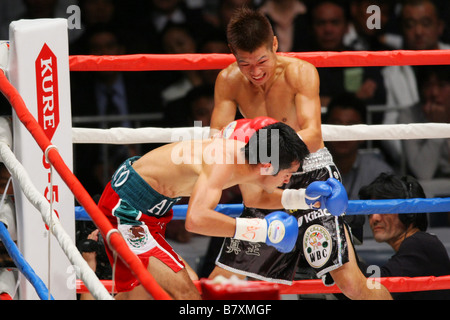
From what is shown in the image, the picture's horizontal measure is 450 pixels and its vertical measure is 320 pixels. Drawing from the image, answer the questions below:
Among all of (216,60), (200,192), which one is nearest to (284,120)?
(216,60)

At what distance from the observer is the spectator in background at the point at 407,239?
2.95m

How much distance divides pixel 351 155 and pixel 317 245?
1390mm

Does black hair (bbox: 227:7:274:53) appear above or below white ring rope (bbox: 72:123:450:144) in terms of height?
above

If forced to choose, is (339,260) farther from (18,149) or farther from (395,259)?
(18,149)

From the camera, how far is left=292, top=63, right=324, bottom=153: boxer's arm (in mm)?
2396

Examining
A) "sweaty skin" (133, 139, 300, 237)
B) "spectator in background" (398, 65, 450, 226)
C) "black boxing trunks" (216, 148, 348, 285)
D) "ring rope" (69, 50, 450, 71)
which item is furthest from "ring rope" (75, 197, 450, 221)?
"spectator in background" (398, 65, 450, 226)

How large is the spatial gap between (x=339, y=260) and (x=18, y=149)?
3.44ft

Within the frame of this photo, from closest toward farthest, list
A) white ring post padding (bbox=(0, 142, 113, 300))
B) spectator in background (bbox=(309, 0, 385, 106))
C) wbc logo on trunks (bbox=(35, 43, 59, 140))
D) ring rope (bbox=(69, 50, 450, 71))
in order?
white ring post padding (bbox=(0, 142, 113, 300)) < wbc logo on trunks (bbox=(35, 43, 59, 140)) < ring rope (bbox=(69, 50, 450, 71)) < spectator in background (bbox=(309, 0, 385, 106))

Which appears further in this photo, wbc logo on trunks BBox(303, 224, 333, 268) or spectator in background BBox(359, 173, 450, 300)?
spectator in background BBox(359, 173, 450, 300)

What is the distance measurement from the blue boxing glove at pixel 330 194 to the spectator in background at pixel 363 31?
6.11 ft

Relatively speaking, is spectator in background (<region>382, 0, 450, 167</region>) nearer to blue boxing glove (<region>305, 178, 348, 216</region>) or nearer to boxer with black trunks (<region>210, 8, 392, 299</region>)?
boxer with black trunks (<region>210, 8, 392, 299</region>)

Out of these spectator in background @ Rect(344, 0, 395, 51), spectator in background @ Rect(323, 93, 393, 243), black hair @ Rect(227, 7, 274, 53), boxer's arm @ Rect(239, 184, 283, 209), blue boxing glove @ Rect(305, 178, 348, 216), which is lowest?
spectator in background @ Rect(323, 93, 393, 243)

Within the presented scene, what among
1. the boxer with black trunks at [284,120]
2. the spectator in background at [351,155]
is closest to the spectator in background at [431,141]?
the spectator in background at [351,155]
